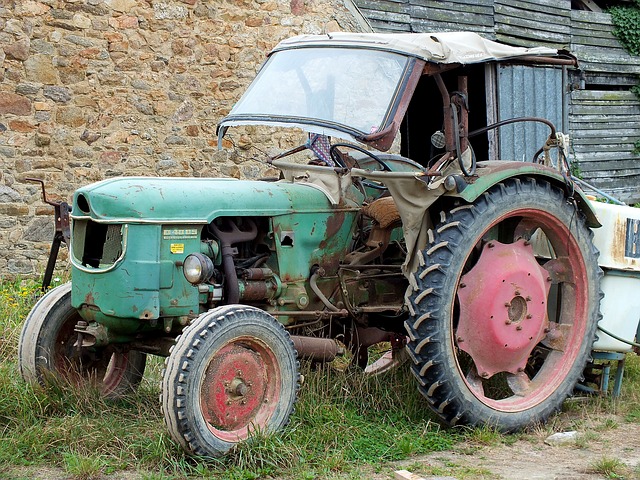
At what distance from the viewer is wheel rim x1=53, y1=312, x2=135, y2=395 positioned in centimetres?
518

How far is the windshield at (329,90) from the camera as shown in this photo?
4.99 meters

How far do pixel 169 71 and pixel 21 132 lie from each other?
1780mm

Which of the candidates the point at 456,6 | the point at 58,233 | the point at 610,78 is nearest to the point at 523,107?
the point at 58,233

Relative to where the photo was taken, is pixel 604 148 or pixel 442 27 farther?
pixel 604 148

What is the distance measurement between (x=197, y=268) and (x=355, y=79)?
143 cm

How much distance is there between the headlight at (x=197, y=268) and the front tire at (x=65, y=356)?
2.59ft

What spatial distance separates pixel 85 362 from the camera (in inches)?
208

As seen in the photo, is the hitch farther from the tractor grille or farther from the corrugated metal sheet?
the corrugated metal sheet

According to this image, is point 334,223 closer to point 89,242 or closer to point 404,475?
point 89,242

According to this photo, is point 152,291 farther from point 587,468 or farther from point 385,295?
point 587,468

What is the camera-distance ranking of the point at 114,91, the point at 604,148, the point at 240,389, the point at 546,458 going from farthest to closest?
the point at 604,148
the point at 114,91
the point at 546,458
the point at 240,389

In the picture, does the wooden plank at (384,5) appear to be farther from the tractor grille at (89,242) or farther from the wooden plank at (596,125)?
the tractor grille at (89,242)

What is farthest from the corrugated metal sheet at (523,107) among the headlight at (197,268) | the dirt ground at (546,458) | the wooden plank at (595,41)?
the wooden plank at (595,41)

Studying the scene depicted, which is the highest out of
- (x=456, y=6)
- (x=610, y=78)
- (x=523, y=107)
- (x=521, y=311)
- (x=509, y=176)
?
(x=456, y=6)
